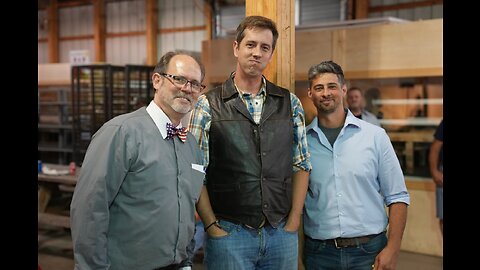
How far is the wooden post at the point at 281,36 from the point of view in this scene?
2.62 metres

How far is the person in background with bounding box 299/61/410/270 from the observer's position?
235 centimetres

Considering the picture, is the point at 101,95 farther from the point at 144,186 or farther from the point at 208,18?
the point at 144,186

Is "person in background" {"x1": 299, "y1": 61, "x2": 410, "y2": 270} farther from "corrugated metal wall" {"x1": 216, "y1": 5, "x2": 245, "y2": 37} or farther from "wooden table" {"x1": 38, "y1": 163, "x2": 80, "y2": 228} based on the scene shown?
"corrugated metal wall" {"x1": 216, "y1": 5, "x2": 245, "y2": 37}

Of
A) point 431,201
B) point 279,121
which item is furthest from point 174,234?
point 431,201

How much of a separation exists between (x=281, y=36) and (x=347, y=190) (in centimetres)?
88

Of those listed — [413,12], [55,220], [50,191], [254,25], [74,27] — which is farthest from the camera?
[74,27]

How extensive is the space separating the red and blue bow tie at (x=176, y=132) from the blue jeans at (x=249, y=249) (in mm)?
468

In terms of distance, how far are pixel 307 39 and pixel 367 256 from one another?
3.81 m

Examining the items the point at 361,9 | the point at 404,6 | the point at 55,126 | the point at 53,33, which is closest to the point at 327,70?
the point at 361,9

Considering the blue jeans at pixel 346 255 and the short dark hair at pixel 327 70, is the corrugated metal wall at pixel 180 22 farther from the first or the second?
the blue jeans at pixel 346 255

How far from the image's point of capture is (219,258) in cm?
218

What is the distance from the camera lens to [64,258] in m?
5.65

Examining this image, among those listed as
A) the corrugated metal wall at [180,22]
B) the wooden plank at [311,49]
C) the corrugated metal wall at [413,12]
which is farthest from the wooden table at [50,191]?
the corrugated metal wall at [413,12]

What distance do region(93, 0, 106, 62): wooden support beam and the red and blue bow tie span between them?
38.7 ft
